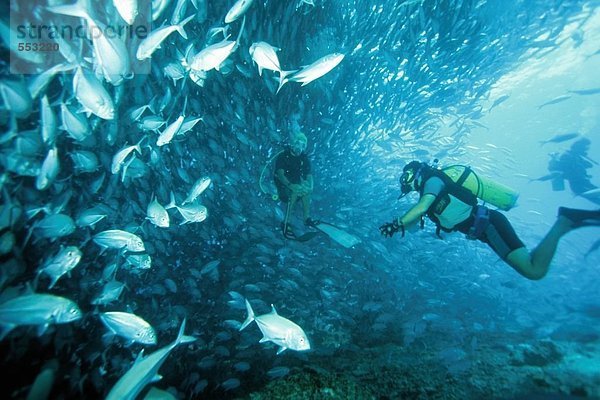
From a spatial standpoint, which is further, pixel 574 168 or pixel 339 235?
pixel 574 168

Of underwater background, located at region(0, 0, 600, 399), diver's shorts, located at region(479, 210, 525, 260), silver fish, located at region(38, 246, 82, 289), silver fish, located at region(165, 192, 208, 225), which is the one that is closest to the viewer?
silver fish, located at region(38, 246, 82, 289)

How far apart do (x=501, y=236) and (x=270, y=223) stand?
5717mm

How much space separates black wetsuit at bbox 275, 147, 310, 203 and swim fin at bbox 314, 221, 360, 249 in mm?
1070

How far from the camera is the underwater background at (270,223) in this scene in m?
3.58

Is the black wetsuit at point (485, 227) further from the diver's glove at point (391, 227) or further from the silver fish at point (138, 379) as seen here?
the silver fish at point (138, 379)

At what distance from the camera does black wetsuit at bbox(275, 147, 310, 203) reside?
652 cm

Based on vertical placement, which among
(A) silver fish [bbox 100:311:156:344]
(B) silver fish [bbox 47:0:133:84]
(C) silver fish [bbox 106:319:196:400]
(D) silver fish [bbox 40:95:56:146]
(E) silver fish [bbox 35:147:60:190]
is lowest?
(A) silver fish [bbox 100:311:156:344]

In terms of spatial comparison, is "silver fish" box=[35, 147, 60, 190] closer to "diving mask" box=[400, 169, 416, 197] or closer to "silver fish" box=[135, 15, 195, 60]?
"silver fish" box=[135, 15, 195, 60]

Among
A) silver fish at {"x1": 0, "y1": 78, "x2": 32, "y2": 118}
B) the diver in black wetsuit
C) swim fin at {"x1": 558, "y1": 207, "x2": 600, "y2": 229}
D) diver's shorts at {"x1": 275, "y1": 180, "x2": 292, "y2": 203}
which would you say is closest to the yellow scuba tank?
swim fin at {"x1": 558, "y1": 207, "x2": 600, "y2": 229}

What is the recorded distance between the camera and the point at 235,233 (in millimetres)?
7754

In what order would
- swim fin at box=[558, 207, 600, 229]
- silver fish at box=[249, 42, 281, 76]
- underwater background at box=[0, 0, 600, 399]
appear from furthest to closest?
swim fin at box=[558, 207, 600, 229] < underwater background at box=[0, 0, 600, 399] < silver fish at box=[249, 42, 281, 76]

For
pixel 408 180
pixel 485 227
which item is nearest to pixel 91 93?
pixel 408 180

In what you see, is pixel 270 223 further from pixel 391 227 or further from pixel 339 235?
pixel 391 227

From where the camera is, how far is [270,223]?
28.3 feet
